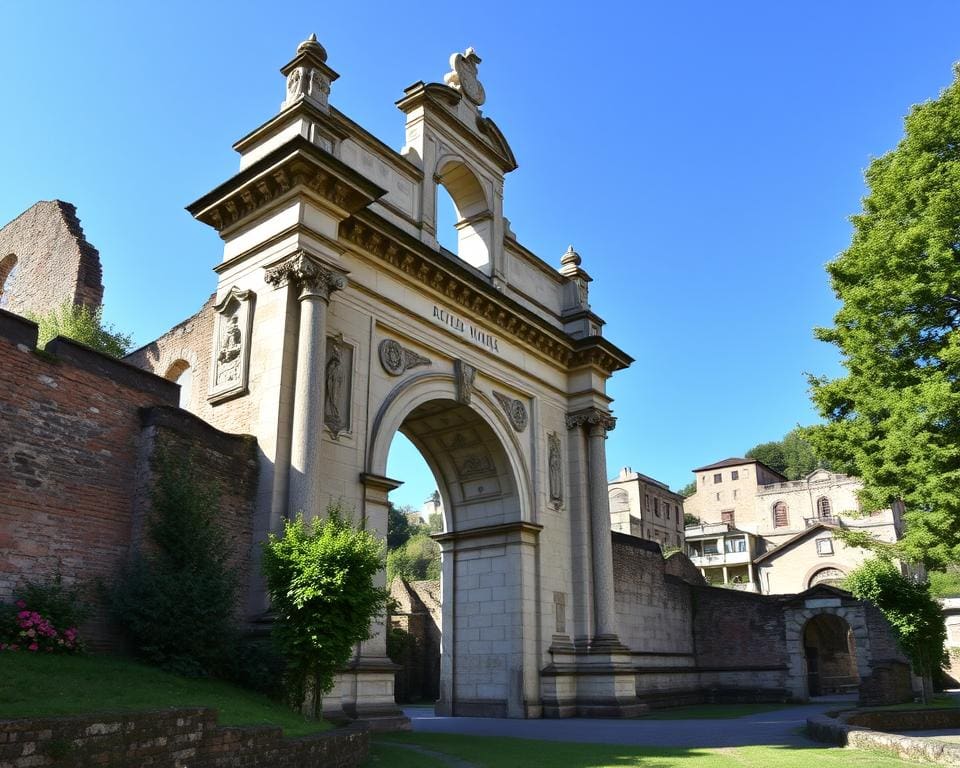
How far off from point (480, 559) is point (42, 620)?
1229 centimetres

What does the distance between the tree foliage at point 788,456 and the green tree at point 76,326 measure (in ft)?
295

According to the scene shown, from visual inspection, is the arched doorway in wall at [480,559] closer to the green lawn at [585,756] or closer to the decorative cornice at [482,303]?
the decorative cornice at [482,303]

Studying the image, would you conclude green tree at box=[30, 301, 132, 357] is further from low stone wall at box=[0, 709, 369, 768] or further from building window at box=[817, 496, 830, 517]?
building window at box=[817, 496, 830, 517]

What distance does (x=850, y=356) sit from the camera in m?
19.5

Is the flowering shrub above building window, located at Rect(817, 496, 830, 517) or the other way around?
the other way around

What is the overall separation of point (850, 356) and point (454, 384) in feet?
31.6

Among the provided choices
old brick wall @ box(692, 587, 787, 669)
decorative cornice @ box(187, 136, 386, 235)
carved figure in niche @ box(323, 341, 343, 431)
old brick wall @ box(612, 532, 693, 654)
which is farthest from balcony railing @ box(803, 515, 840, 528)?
decorative cornice @ box(187, 136, 386, 235)

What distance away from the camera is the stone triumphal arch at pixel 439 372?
49.1 ft

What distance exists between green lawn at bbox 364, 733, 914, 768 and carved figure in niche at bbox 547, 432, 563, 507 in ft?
29.9

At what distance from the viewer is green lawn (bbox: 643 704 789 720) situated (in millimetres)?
20125

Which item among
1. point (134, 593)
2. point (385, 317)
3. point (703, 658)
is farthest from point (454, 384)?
point (703, 658)

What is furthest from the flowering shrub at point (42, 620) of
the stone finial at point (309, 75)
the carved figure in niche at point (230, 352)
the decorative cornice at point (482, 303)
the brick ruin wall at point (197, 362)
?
the stone finial at point (309, 75)

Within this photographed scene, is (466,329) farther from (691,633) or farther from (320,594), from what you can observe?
(691,633)

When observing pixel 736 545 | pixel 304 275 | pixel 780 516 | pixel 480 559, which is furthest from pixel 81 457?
pixel 780 516
